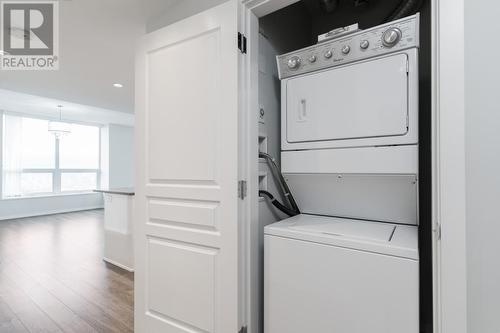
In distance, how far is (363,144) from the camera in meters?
1.28

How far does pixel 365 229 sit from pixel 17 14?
114 inches

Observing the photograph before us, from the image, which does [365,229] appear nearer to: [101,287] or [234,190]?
[234,190]

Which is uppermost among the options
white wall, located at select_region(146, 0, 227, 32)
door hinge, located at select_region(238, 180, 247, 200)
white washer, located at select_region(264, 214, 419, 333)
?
white wall, located at select_region(146, 0, 227, 32)

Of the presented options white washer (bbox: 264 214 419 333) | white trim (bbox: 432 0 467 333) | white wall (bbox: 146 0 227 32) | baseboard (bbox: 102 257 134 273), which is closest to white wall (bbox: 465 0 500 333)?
white trim (bbox: 432 0 467 333)

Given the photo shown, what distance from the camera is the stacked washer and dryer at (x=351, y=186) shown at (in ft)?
3.46

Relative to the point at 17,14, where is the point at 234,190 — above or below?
below

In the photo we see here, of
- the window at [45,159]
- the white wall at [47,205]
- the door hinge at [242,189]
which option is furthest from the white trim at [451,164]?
the white wall at [47,205]

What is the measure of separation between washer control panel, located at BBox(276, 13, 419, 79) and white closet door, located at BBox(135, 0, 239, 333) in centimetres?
38

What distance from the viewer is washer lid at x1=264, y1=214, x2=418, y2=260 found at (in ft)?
3.42

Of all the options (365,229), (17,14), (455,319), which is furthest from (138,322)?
(17,14)

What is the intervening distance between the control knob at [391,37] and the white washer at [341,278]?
899 millimetres

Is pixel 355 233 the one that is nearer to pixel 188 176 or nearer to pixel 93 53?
pixel 188 176

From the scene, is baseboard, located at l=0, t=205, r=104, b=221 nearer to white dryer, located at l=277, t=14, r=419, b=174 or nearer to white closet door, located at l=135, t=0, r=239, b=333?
white closet door, located at l=135, t=0, r=239, b=333

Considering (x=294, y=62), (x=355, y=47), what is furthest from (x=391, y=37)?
(x=294, y=62)
